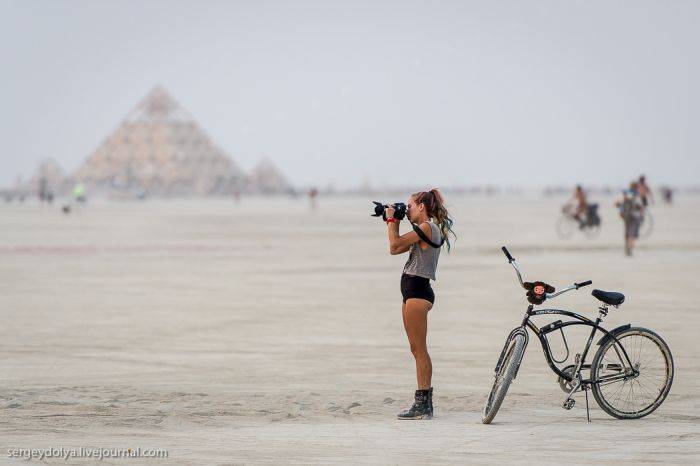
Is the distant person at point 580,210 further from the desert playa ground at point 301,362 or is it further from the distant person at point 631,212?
the desert playa ground at point 301,362

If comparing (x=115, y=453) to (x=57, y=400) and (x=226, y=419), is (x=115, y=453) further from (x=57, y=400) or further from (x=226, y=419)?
(x=57, y=400)

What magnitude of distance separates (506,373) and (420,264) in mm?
954

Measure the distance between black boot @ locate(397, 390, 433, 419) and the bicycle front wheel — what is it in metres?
1.17

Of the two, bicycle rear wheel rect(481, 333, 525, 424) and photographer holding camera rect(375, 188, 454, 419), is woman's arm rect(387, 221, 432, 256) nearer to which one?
photographer holding camera rect(375, 188, 454, 419)

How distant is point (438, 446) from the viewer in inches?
309

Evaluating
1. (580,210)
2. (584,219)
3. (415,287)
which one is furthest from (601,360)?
(584,219)

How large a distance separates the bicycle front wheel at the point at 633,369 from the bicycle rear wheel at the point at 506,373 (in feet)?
2.01

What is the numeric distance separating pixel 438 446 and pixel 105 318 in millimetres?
8939

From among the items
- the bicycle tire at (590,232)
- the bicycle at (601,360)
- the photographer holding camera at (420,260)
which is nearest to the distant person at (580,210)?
the bicycle tire at (590,232)

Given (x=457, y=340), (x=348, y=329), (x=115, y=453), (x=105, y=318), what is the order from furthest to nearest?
(x=105, y=318) → (x=348, y=329) → (x=457, y=340) → (x=115, y=453)

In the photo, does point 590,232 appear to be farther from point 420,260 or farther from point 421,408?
point 420,260

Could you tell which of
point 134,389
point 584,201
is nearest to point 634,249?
point 584,201

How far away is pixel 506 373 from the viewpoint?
8.41m

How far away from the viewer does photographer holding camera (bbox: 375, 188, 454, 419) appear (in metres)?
8.55
